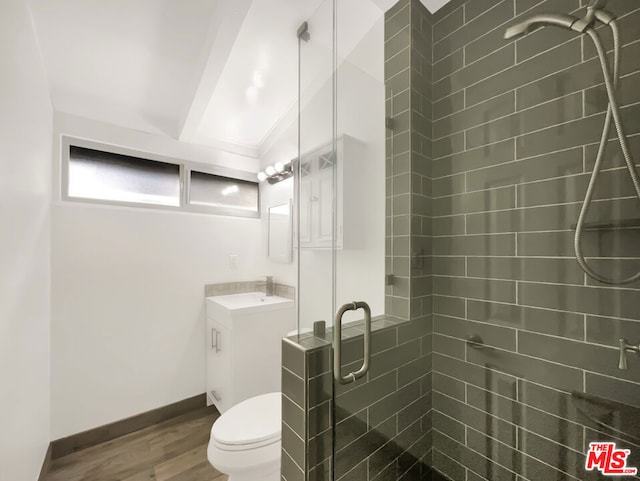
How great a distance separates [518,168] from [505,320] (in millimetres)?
681

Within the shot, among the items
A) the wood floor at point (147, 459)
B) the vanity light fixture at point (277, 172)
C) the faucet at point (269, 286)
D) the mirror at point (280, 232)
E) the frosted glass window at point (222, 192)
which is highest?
the vanity light fixture at point (277, 172)

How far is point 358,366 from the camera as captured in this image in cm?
110

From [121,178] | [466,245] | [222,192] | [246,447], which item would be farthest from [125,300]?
[466,245]

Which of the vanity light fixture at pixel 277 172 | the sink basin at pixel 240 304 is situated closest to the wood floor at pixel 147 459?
the sink basin at pixel 240 304

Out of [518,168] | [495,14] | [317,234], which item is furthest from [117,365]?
[495,14]

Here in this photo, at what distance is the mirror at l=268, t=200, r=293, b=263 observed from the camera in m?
2.40

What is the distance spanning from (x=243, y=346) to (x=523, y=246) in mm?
1872

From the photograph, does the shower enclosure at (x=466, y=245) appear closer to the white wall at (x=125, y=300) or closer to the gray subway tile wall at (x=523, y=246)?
the gray subway tile wall at (x=523, y=246)

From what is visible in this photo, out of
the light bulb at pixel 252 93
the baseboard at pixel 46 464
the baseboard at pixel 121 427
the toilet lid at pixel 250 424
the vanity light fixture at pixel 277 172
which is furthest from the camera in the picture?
the vanity light fixture at pixel 277 172

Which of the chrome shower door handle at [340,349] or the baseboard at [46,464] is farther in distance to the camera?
the baseboard at [46,464]

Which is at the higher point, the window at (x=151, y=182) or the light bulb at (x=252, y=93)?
the light bulb at (x=252, y=93)

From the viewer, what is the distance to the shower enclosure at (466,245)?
0.95m

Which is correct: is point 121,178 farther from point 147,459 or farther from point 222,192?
point 147,459

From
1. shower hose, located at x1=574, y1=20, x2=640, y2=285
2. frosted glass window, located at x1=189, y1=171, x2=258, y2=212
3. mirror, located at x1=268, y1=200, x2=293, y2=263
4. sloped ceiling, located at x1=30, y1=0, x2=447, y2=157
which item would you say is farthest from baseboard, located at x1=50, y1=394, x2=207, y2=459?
shower hose, located at x1=574, y1=20, x2=640, y2=285
